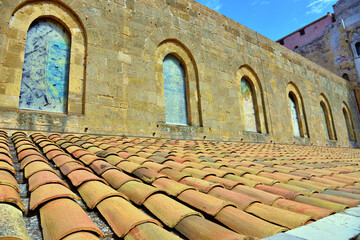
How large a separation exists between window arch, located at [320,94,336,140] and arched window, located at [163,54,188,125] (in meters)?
10.1

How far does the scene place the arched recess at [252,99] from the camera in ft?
27.7

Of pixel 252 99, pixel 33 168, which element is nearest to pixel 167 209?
pixel 33 168

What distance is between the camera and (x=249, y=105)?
8.70 metres

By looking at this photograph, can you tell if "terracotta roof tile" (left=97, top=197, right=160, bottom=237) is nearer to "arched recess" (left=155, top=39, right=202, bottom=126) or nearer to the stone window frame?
"arched recess" (left=155, top=39, right=202, bottom=126)

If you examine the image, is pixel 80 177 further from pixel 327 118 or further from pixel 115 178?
pixel 327 118

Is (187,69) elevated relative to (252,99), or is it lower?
elevated

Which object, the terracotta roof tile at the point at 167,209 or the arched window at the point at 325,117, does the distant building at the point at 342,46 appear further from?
the terracotta roof tile at the point at 167,209

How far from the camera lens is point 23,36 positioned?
4500mm

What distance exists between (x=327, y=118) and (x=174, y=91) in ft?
36.0

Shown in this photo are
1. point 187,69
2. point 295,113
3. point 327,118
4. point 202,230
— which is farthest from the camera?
point 327,118

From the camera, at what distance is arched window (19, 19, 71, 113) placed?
4.50 m

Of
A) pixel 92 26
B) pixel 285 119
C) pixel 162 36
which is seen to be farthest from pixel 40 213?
pixel 285 119

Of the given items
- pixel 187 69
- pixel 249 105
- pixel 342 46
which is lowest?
pixel 249 105

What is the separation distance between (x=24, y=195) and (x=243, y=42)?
894 centimetres
